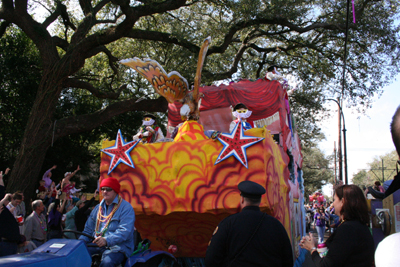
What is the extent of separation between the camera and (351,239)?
2729mm

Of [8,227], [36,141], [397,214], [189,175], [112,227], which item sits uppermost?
[36,141]

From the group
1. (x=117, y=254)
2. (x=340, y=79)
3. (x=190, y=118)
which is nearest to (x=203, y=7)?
(x=340, y=79)

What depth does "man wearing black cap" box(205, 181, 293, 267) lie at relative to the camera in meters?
2.76

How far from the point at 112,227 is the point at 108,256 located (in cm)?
41

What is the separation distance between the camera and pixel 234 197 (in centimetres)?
513

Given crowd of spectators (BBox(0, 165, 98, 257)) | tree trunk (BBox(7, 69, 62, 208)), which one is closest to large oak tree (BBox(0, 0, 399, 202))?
tree trunk (BBox(7, 69, 62, 208))

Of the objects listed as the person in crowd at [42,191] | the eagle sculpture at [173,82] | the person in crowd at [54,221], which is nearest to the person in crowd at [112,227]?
the eagle sculpture at [173,82]

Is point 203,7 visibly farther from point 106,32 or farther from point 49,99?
point 49,99

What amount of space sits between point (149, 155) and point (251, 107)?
3.19 m

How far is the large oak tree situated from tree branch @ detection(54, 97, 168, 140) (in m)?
0.04

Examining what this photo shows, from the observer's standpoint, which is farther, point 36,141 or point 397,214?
point 36,141

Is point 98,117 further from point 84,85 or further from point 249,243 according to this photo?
point 249,243

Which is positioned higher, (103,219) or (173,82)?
(173,82)

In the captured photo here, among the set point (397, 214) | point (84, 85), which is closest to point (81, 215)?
point (397, 214)
